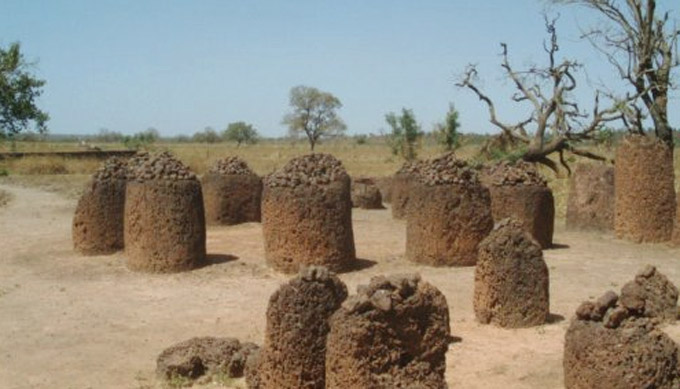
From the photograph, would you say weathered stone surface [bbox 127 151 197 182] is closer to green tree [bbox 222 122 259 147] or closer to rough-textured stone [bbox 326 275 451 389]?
rough-textured stone [bbox 326 275 451 389]

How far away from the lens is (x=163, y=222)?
1065 cm

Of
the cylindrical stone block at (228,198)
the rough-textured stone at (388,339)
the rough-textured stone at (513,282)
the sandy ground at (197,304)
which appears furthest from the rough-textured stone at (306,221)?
the rough-textured stone at (388,339)

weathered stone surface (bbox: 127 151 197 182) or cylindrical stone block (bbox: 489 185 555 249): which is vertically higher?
weathered stone surface (bbox: 127 151 197 182)

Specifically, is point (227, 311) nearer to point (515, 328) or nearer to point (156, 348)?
point (156, 348)

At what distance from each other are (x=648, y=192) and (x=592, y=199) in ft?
5.47

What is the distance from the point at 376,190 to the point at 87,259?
28.5ft

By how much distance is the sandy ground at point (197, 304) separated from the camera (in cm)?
651

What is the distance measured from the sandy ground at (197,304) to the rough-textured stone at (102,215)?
1.05 ft

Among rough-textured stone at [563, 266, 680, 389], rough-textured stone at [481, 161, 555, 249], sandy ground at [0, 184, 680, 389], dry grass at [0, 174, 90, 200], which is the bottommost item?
sandy ground at [0, 184, 680, 389]

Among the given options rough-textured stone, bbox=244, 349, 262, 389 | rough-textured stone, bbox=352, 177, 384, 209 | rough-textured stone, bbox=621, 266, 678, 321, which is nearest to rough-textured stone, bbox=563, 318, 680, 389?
rough-textured stone, bbox=244, 349, 262, 389

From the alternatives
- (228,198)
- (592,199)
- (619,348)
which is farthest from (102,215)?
(619,348)

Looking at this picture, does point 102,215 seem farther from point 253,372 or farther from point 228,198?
point 253,372

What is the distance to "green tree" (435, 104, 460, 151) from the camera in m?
30.9

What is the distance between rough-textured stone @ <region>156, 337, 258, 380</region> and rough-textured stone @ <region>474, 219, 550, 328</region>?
240 centimetres
